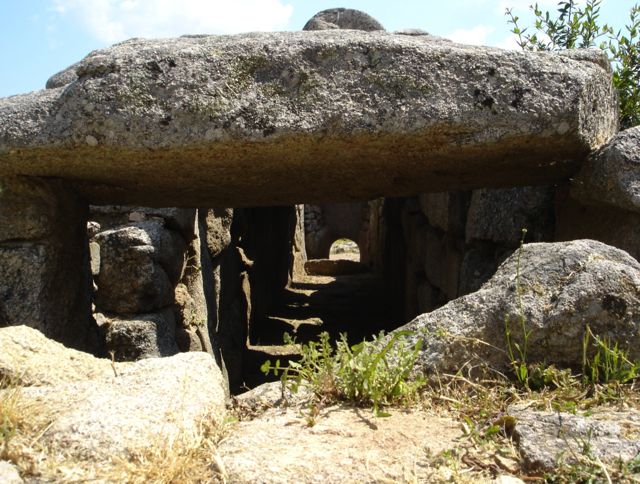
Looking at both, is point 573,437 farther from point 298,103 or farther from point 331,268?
point 331,268

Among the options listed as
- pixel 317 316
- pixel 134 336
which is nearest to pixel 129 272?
pixel 134 336

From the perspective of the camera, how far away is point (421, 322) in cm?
206

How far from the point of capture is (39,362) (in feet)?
6.01

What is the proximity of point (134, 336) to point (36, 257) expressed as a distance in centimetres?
148

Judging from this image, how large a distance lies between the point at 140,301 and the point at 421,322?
2.44 m

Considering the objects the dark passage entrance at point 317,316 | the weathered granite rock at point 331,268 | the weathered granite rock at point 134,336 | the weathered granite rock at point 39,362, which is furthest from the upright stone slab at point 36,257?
the weathered granite rock at point 331,268

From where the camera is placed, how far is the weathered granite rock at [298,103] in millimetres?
2209

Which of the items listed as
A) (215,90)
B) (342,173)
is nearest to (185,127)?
(215,90)

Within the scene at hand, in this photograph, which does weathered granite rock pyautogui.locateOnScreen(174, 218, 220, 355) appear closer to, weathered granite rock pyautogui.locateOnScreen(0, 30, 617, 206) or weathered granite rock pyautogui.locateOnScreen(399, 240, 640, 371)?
weathered granite rock pyautogui.locateOnScreen(0, 30, 617, 206)

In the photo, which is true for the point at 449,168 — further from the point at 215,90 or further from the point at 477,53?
the point at 215,90

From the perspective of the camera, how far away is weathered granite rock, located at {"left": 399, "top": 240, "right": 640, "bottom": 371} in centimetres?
193

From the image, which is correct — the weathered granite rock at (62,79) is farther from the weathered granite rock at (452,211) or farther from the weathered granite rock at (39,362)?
the weathered granite rock at (452,211)

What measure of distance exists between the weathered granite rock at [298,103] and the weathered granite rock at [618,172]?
0.54 ft

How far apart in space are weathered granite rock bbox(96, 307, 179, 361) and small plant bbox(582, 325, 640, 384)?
2.63 meters
